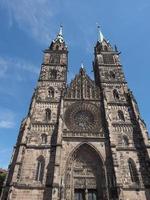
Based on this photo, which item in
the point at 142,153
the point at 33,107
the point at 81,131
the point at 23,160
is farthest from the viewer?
the point at 33,107

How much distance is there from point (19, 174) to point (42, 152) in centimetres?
310

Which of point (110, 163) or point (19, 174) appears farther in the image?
point (110, 163)

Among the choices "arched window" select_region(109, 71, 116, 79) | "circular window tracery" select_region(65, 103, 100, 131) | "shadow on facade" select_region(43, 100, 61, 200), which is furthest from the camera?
"arched window" select_region(109, 71, 116, 79)

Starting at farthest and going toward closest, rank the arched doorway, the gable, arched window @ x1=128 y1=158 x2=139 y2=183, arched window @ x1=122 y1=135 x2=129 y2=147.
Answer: the gable, arched window @ x1=122 y1=135 x2=129 y2=147, arched window @ x1=128 y1=158 x2=139 y2=183, the arched doorway

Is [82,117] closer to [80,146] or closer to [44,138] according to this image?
[80,146]

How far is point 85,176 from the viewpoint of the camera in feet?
65.2

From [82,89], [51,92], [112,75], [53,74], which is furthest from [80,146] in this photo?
[112,75]

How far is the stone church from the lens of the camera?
18297 mm

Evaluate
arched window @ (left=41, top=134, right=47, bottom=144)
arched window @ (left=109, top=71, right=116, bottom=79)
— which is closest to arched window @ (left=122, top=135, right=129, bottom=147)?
arched window @ (left=41, top=134, right=47, bottom=144)

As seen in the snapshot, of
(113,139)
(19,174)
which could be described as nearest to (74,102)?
(113,139)

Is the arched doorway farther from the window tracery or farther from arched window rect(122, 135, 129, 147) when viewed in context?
the window tracery

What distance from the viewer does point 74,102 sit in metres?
25.7

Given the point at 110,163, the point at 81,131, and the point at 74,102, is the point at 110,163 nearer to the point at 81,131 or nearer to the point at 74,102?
the point at 81,131

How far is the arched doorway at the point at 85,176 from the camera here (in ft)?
61.6
